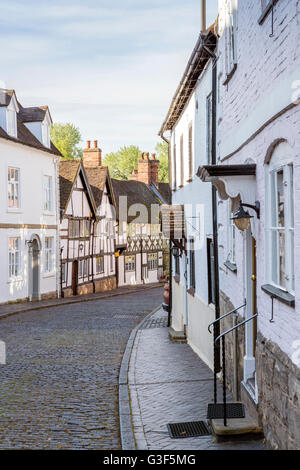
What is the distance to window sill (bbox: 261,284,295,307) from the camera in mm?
5843

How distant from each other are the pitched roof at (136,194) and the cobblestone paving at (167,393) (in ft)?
115

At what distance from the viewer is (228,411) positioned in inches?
328

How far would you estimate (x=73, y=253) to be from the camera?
3609 centimetres

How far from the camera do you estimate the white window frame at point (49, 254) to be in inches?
1244

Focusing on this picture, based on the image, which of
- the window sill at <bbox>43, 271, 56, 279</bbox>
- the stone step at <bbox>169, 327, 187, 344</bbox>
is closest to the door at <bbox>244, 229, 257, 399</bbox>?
the stone step at <bbox>169, 327, 187, 344</bbox>

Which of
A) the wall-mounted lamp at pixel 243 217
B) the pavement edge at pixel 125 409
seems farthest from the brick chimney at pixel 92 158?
the wall-mounted lamp at pixel 243 217

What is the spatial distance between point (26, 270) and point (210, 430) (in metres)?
21.6

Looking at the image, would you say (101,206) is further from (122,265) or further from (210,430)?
(210,430)

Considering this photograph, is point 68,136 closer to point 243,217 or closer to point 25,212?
point 25,212

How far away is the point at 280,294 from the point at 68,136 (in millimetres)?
66855

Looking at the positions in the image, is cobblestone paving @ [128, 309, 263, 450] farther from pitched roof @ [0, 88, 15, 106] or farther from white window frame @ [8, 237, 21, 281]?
pitched roof @ [0, 88, 15, 106]

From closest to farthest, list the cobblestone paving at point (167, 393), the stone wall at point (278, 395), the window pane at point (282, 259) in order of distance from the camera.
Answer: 1. the stone wall at point (278, 395)
2. the window pane at point (282, 259)
3. the cobblestone paving at point (167, 393)

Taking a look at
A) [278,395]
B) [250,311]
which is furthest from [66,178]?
[278,395]

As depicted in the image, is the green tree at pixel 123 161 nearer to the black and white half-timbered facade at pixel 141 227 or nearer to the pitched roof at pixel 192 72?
the black and white half-timbered facade at pixel 141 227
